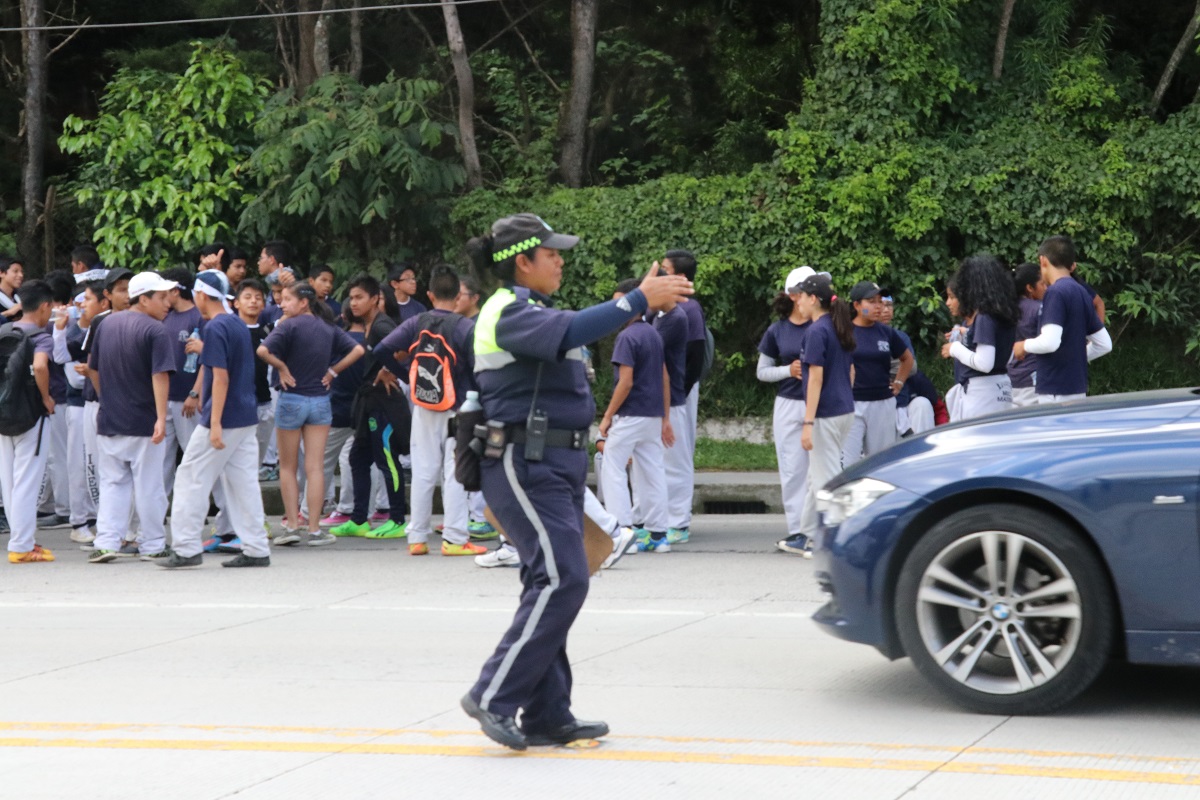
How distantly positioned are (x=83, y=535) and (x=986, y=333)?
23.0 ft

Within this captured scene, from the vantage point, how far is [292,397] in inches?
454

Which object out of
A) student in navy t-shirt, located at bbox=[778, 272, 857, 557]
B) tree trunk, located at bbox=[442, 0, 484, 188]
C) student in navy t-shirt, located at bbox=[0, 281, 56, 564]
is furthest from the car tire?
tree trunk, located at bbox=[442, 0, 484, 188]

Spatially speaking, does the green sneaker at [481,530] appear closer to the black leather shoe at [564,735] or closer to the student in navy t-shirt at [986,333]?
the student in navy t-shirt at [986,333]

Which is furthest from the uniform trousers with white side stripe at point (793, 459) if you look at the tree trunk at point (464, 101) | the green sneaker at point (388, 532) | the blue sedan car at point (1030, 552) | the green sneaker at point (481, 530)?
the tree trunk at point (464, 101)

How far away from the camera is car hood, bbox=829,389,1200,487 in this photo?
579 cm

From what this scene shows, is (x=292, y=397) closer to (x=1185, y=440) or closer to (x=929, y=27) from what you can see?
(x=1185, y=440)

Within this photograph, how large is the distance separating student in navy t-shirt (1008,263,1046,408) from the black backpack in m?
6.79

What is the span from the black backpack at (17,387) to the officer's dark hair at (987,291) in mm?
6502

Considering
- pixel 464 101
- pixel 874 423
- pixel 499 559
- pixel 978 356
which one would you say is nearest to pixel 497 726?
pixel 499 559

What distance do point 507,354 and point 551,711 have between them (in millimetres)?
1270

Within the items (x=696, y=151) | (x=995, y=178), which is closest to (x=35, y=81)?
(x=696, y=151)

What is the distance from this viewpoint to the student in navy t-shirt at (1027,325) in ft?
34.3

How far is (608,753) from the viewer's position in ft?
17.9

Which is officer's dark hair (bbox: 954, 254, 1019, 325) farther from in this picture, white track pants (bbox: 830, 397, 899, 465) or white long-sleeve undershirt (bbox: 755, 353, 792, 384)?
white long-sleeve undershirt (bbox: 755, 353, 792, 384)
